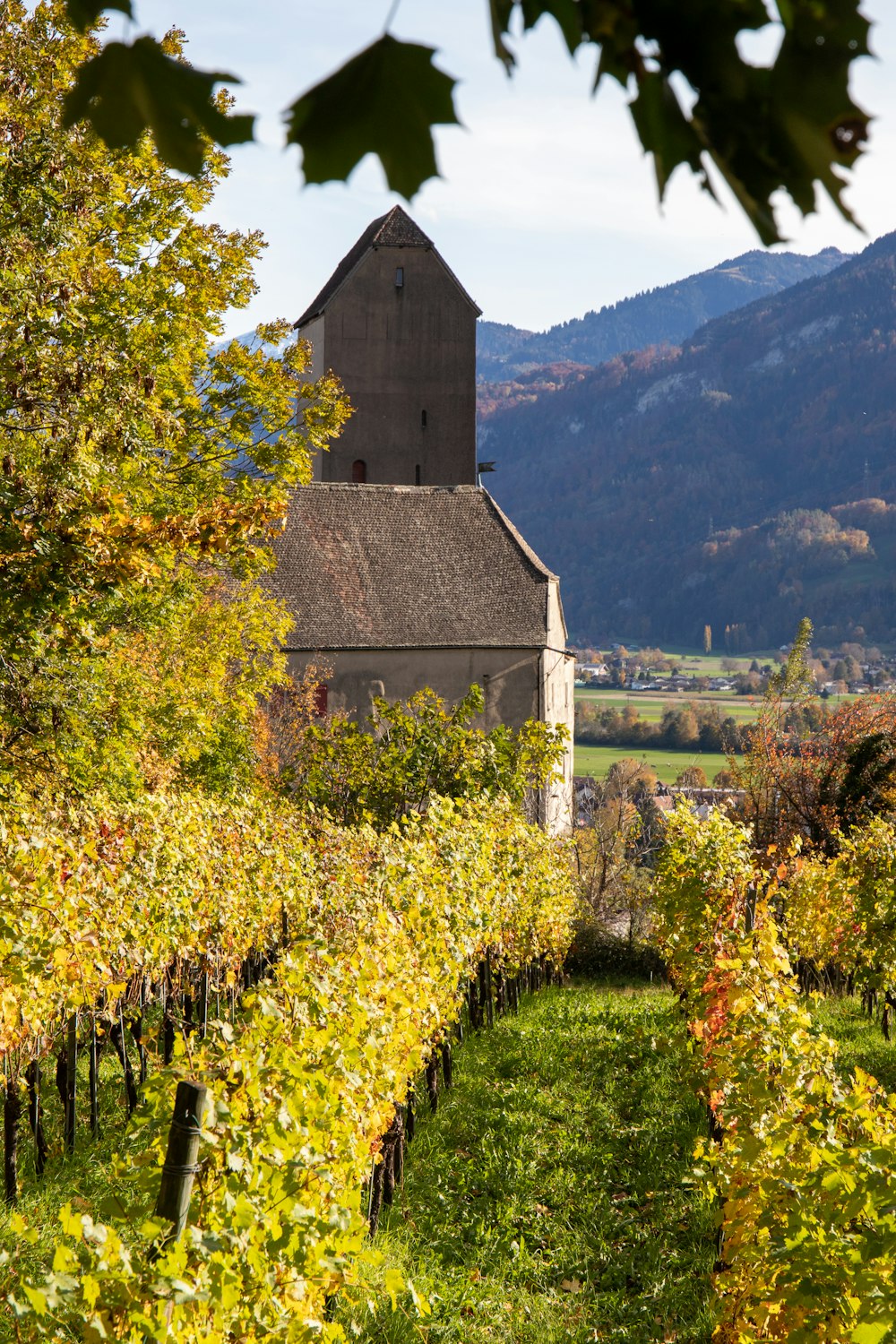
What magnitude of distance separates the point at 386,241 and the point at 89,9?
36.6 meters

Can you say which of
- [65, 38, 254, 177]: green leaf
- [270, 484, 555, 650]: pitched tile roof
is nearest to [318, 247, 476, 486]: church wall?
[270, 484, 555, 650]: pitched tile roof

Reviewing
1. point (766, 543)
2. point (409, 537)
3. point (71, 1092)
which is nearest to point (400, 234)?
point (409, 537)

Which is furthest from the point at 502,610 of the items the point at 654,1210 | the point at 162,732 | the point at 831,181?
the point at 831,181

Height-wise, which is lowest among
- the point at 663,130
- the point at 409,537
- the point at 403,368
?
the point at 663,130

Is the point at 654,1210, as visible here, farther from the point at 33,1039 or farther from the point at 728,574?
the point at 728,574

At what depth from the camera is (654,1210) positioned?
7.35 meters

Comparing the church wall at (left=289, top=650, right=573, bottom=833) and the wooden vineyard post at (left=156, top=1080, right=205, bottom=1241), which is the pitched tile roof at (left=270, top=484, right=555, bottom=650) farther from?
the wooden vineyard post at (left=156, top=1080, right=205, bottom=1241)

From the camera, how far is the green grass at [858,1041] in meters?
10.5

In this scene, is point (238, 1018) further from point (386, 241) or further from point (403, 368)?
point (386, 241)

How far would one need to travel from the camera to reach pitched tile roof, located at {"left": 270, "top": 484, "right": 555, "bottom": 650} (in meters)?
29.4

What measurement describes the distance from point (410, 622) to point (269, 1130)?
25.8 metres

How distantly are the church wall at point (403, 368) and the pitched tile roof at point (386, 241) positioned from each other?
A: 18cm

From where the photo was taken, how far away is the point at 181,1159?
11.4 feet

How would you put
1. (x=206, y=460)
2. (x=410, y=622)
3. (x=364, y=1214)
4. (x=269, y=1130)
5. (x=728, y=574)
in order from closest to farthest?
(x=269, y=1130)
(x=364, y=1214)
(x=206, y=460)
(x=410, y=622)
(x=728, y=574)
